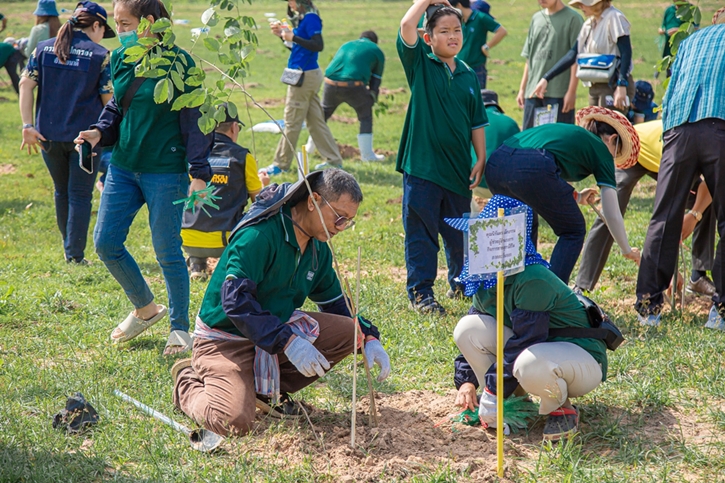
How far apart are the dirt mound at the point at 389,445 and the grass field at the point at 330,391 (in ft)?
0.04

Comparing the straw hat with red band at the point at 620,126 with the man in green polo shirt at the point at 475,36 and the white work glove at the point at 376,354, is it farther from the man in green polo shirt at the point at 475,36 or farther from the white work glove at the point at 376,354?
the man in green polo shirt at the point at 475,36

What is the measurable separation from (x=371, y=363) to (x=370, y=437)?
0.39 m

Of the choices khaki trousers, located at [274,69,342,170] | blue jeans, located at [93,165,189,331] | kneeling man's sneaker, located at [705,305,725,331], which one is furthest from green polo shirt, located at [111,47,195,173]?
khaki trousers, located at [274,69,342,170]

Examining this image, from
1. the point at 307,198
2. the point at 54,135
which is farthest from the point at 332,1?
the point at 307,198

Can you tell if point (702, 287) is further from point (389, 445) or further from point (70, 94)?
point (70, 94)

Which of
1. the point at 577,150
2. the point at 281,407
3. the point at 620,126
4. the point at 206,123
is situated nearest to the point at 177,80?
the point at 206,123

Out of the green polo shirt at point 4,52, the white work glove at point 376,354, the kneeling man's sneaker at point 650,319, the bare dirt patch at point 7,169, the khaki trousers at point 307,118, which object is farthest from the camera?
the bare dirt patch at point 7,169

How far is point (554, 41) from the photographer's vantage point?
336 inches

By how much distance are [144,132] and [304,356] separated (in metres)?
1.90

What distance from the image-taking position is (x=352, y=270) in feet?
22.7

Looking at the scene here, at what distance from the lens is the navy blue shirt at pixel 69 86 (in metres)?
6.47

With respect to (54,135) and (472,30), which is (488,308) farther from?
(472,30)

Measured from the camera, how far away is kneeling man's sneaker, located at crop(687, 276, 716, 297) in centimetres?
606

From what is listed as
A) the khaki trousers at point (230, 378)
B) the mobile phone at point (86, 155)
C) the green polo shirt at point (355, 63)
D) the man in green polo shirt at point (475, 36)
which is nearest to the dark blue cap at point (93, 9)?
→ the mobile phone at point (86, 155)
